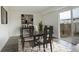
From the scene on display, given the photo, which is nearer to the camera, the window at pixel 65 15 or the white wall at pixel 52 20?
the white wall at pixel 52 20

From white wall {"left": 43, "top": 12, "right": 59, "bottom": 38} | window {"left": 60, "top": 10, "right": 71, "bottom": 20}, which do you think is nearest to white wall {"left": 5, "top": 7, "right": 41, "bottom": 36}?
white wall {"left": 43, "top": 12, "right": 59, "bottom": 38}

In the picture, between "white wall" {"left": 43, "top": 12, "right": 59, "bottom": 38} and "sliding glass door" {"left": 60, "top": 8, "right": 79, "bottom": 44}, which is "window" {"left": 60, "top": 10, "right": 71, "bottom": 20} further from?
"white wall" {"left": 43, "top": 12, "right": 59, "bottom": 38}

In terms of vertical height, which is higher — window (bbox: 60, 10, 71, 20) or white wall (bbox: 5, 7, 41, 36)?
window (bbox: 60, 10, 71, 20)

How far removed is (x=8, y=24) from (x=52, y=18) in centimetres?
188

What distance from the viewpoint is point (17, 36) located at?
13.8 feet

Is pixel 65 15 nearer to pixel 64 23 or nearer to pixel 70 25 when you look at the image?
pixel 64 23

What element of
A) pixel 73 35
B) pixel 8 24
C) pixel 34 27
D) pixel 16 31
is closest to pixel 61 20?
pixel 73 35

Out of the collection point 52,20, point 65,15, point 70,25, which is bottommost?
point 70,25

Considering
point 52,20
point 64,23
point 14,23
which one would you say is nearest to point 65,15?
point 64,23

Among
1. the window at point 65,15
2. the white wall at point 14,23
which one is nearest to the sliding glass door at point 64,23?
the window at point 65,15

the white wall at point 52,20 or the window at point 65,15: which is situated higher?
the window at point 65,15

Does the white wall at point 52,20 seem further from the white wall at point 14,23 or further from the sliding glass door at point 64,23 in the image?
the white wall at point 14,23
